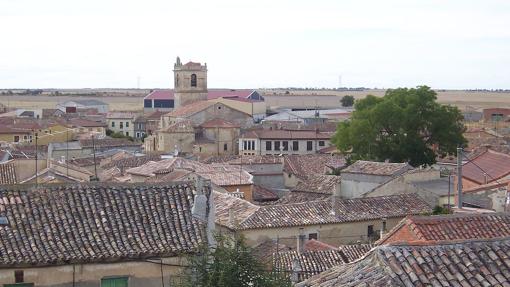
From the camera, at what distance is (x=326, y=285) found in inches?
425

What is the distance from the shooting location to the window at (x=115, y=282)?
15430mm

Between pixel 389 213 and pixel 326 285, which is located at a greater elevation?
pixel 326 285

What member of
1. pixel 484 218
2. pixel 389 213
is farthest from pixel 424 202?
pixel 484 218

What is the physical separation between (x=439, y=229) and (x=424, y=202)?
16287mm

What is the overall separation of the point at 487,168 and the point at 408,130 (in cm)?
1294

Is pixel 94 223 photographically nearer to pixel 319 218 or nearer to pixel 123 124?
pixel 319 218

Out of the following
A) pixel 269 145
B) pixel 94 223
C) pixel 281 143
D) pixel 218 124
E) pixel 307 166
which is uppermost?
pixel 94 223

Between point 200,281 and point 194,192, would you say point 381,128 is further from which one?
point 200,281

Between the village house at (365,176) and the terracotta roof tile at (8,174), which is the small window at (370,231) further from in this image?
the terracotta roof tile at (8,174)

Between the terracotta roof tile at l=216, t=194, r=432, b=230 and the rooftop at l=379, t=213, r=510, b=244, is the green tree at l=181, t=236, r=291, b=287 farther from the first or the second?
the terracotta roof tile at l=216, t=194, r=432, b=230

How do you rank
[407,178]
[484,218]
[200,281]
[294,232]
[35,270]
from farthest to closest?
[407,178], [294,232], [484,218], [35,270], [200,281]

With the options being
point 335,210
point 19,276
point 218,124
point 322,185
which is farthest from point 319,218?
point 218,124

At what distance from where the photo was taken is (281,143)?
7062 centimetres
